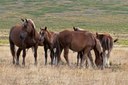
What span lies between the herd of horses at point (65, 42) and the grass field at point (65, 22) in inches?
65.0

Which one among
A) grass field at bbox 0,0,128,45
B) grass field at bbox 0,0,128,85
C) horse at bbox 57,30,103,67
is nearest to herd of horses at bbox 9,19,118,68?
horse at bbox 57,30,103,67

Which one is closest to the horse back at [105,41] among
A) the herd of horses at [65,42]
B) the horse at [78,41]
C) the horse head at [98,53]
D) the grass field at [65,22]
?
the herd of horses at [65,42]

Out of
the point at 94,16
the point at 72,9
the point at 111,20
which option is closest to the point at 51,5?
the point at 72,9

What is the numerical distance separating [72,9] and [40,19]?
30.4 meters

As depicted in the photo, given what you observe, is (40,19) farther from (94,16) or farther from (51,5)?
(51,5)

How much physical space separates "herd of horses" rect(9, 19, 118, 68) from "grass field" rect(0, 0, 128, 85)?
1652mm

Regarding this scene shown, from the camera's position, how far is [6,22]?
436 ft

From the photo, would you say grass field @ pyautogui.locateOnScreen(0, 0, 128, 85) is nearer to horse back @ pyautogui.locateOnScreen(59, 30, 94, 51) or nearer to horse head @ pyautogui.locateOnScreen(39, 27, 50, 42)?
horse back @ pyautogui.locateOnScreen(59, 30, 94, 51)

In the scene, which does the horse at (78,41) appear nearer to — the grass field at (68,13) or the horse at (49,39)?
the horse at (49,39)

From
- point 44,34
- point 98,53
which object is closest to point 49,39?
point 44,34

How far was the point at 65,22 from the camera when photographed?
13262 cm

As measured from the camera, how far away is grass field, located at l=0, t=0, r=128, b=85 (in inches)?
582

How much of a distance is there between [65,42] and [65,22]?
11300 cm

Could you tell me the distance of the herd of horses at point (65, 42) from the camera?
1977cm
